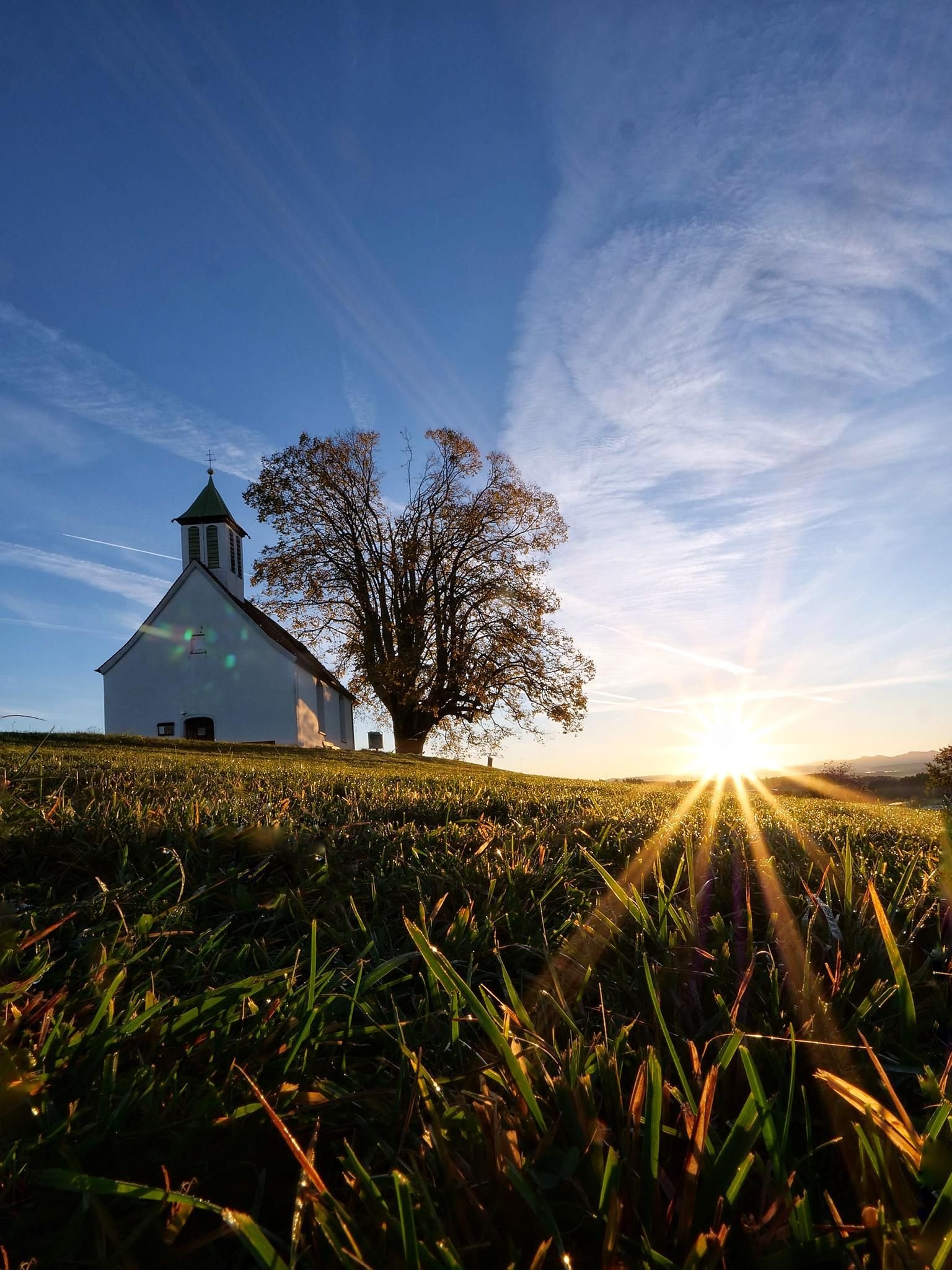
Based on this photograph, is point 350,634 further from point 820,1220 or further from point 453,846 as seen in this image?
point 820,1220

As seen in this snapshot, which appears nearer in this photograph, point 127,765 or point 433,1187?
point 433,1187

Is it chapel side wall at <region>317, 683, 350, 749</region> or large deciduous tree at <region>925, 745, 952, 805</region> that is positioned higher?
chapel side wall at <region>317, 683, 350, 749</region>

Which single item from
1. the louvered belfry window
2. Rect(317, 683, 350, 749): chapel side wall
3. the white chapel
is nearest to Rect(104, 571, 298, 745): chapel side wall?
the white chapel

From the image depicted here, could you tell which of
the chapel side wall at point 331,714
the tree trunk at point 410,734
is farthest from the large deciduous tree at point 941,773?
the chapel side wall at point 331,714

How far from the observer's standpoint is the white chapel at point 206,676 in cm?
3127

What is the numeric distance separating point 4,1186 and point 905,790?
→ 2861 centimetres

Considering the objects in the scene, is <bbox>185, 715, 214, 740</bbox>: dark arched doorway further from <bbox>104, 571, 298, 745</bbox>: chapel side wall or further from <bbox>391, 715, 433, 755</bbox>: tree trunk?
<bbox>391, 715, 433, 755</bbox>: tree trunk

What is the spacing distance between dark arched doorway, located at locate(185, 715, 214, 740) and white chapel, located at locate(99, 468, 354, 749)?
0.03 m

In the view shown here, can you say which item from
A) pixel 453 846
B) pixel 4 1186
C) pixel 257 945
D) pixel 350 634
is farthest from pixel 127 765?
pixel 350 634

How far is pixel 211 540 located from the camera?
1421 inches

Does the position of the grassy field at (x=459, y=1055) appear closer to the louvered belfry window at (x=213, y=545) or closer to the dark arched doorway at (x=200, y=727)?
the dark arched doorway at (x=200, y=727)

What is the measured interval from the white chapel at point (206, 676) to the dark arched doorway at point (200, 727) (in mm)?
28

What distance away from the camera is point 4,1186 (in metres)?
1.25

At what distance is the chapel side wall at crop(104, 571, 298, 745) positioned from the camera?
31.2 m
